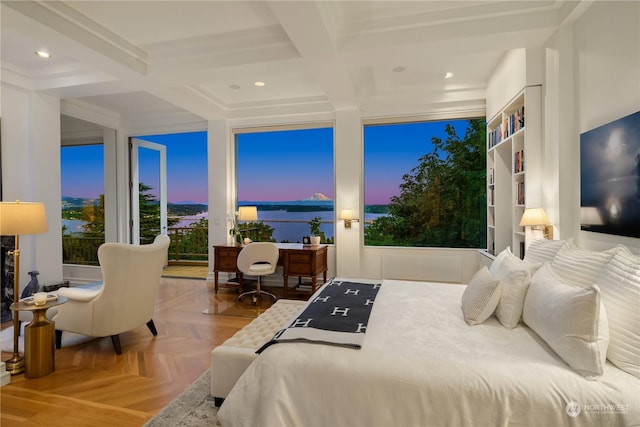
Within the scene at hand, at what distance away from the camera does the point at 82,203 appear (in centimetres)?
646

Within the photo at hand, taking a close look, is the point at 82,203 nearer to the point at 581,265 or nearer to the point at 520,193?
the point at 520,193

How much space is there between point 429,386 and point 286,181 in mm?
5983

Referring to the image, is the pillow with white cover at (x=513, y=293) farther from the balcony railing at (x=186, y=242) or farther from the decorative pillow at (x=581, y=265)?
the balcony railing at (x=186, y=242)

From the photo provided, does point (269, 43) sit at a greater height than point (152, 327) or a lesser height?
greater

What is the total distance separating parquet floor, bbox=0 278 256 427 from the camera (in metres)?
2.01

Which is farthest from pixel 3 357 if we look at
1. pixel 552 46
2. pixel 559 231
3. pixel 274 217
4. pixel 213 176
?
pixel 552 46

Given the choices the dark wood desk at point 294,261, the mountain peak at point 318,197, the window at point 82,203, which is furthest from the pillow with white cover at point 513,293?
the window at point 82,203

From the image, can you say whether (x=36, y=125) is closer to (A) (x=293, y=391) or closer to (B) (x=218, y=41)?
(B) (x=218, y=41)

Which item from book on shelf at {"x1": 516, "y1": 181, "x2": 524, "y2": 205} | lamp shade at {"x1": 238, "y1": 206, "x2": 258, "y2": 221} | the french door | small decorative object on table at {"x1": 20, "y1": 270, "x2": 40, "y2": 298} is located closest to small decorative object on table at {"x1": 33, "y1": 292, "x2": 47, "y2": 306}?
small decorative object on table at {"x1": 20, "y1": 270, "x2": 40, "y2": 298}

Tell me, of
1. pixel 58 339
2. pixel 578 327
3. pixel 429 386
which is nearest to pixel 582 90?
pixel 578 327

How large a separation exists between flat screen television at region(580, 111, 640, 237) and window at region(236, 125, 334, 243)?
3.77 m

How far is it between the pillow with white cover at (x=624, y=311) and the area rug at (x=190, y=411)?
6.87 ft

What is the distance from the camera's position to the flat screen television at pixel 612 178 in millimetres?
1814

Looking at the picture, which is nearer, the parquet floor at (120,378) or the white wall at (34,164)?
the parquet floor at (120,378)
